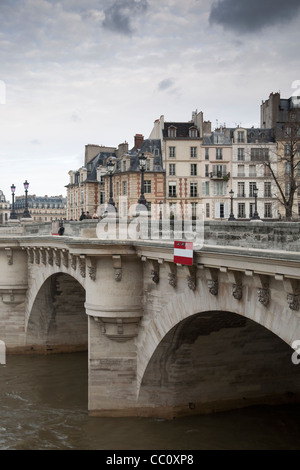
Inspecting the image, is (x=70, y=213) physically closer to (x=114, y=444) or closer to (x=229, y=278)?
(x=114, y=444)

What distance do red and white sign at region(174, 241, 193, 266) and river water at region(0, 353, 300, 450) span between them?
6.81 m

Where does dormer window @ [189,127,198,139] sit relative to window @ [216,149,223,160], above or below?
above

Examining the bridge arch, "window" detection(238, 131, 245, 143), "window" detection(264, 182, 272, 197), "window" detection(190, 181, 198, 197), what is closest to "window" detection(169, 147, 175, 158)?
"window" detection(190, 181, 198, 197)

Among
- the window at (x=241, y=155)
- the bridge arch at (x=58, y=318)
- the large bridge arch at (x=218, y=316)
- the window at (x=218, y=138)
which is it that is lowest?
the bridge arch at (x=58, y=318)

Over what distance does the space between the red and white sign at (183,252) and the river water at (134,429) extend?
22.3 ft

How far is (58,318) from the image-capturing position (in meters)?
34.4

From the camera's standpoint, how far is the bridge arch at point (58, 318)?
3362 centimetres

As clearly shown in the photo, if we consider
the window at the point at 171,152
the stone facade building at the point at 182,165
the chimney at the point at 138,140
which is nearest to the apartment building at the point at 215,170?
the stone facade building at the point at 182,165

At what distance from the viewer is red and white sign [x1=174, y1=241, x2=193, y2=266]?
594 inches

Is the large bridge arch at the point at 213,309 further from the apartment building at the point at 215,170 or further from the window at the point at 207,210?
the apartment building at the point at 215,170

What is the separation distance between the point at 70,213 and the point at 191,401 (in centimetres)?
5480

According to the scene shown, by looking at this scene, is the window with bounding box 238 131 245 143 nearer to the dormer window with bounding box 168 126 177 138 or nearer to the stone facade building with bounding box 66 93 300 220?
the stone facade building with bounding box 66 93 300 220

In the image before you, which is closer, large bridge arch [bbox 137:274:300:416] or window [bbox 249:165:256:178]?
large bridge arch [bbox 137:274:300:416]

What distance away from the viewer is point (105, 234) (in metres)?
20.3
